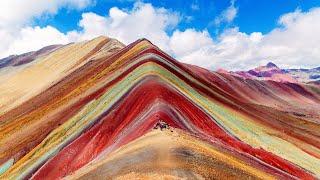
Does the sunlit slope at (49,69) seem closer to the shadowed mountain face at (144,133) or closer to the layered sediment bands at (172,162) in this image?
the shadowed mountain face at (144,133)

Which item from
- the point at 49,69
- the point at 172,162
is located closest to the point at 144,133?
the point at 172,162

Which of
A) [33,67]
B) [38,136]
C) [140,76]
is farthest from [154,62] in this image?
[33,67]

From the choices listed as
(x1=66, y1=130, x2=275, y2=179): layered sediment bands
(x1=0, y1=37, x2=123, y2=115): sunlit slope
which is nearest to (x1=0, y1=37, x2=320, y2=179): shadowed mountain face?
(x1=66, y1=130, x2=275, y2=179): layered sediment bands

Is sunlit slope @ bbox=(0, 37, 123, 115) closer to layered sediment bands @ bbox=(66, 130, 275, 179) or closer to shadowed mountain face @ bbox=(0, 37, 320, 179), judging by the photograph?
shadowed mountain face @ bbox=(0, 37, 320, 179)

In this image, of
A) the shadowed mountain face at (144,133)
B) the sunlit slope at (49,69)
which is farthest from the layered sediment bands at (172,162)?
the sunlit slope at (49,69)

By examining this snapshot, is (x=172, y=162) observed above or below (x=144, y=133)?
below

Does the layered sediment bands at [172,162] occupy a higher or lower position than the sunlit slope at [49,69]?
lower

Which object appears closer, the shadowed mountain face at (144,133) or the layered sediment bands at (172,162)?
the layered sediment bands at (172,162)

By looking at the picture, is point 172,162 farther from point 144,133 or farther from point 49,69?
point 49,69

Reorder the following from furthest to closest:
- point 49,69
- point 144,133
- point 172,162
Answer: point 49,69
point 144,133
point 172,162

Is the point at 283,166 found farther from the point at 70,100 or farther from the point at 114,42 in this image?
the point at 114,42
